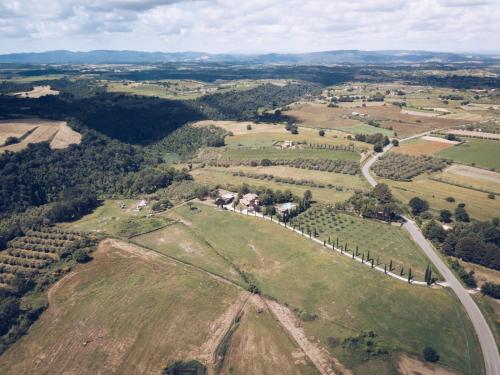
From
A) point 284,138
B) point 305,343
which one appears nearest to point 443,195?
point 305,343

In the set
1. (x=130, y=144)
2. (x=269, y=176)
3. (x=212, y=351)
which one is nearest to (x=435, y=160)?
(x=269, y=176)

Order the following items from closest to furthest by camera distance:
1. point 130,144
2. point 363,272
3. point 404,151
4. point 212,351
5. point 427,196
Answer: point 212,351 < point 363,272 < point 427,196 < point 404,151 < point 130,144

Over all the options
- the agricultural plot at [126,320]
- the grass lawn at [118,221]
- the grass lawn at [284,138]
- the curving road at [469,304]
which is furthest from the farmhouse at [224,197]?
the grass lawn at [284,138]

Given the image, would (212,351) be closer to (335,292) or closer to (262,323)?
(262,323)

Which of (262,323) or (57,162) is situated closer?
(262,323)

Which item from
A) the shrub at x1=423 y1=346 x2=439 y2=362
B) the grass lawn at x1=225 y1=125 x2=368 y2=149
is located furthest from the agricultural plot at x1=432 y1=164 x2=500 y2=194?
the shrub at x1=423 y1=346 x2=439 y2=362

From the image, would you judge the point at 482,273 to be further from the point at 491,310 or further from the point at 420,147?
the point at 420,147

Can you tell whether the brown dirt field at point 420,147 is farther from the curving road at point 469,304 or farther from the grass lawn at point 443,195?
the curving road at point 469,304
